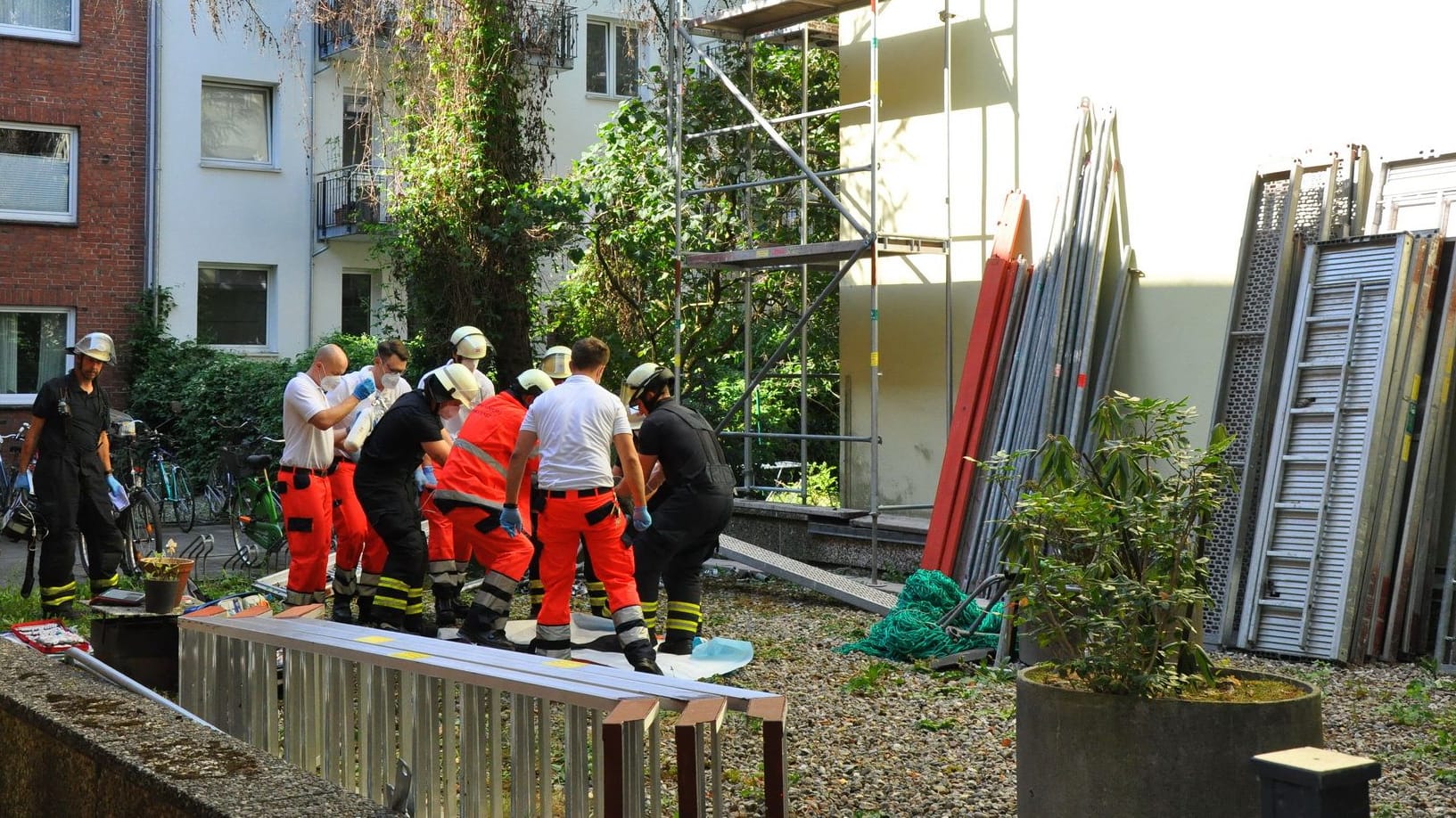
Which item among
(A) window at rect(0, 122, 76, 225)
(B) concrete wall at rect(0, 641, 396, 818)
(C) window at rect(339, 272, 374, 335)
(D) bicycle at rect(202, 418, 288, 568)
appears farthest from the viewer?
(C) window at rect(339, 272, 374, 335)

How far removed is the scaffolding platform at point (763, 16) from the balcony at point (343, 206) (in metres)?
9.23

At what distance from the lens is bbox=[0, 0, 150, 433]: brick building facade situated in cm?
2081

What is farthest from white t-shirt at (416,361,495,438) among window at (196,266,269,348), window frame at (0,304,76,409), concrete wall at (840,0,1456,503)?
window at (196,266,269,348)

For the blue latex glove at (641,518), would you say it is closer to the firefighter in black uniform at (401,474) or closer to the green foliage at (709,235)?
the firefighter in black uniform at (401,474)

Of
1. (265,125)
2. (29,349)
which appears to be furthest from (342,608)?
(265,125)

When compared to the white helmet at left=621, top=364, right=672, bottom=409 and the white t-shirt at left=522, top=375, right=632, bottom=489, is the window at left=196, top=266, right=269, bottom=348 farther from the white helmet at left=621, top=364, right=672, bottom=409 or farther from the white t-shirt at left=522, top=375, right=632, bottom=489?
the white t-shirt at left=522, top=375, right=632, bottom=489

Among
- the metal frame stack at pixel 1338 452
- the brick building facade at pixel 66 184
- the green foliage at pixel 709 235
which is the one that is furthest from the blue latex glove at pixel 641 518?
the brick building facade at pixel 66 184

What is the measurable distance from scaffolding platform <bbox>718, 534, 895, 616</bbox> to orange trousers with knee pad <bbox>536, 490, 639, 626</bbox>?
8.29 ft

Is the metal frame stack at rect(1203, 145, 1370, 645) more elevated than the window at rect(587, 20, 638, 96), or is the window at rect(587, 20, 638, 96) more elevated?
the window at rect(587, 20, 638, 96)

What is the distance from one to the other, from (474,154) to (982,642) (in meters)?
9.48

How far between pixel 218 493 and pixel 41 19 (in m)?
8.32

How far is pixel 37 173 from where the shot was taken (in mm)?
21156

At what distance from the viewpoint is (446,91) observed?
16.3 meters

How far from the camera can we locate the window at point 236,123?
22844 millimetres
